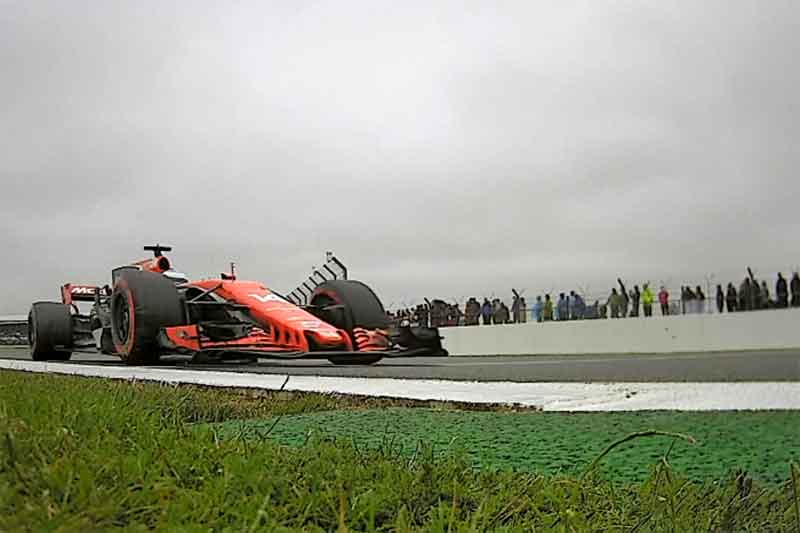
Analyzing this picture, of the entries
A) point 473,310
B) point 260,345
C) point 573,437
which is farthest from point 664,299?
point 260,345

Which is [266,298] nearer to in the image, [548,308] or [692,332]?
[548,308]

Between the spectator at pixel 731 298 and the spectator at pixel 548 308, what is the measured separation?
1.84ft

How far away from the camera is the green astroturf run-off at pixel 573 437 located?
5.33 ft

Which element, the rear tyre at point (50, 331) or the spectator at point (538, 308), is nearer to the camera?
the spectator at point (538, 308)

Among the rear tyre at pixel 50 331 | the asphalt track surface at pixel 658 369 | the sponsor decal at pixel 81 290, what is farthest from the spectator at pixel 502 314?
the sponsor decal at pixel 81 290

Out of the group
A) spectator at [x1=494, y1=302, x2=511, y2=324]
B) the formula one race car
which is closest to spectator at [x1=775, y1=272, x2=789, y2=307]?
spectator at [x1=494, y1=302, x2=511, y2=324]

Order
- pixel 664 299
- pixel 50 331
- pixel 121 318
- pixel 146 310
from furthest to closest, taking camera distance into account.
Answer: pixel 50 331
pixel 121 318
pixel 146 310
pixel 664 299

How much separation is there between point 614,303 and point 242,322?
6.19m

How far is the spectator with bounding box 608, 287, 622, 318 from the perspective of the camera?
1620mm

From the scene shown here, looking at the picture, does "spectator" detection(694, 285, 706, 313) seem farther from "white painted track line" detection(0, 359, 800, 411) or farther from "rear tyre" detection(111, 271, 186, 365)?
"rear tyre" detection(111, 271, 186, 365)

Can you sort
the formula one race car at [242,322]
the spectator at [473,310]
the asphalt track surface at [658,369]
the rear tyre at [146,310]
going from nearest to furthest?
the asphalt track surface at [658,369], the spectator at [473,310], the formula one race car at [242,322], the rear tyre at [146,310]

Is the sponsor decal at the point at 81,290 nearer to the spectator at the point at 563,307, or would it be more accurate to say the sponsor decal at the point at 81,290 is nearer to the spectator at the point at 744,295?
the spectator at the point at 563,307

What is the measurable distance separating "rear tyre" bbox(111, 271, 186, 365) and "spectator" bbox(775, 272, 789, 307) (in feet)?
22.0

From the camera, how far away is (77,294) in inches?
459
